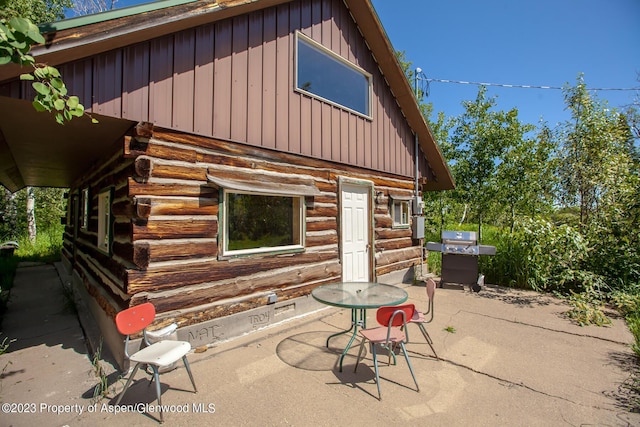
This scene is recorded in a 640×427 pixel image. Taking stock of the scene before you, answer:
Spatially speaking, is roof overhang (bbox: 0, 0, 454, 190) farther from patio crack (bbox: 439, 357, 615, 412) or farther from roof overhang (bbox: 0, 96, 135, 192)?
patio crack (bbox: 439, 357, 615, 412)

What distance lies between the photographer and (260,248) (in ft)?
16.6

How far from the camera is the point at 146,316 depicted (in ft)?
10.4

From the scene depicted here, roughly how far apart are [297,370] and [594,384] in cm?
337

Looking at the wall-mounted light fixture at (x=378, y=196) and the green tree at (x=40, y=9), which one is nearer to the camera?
the wall-mounted light fixture at (x=378, y=196)

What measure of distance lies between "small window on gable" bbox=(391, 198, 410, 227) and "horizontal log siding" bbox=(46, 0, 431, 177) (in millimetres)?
1475

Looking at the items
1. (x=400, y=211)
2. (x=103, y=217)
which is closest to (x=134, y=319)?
(x=103, y=217)

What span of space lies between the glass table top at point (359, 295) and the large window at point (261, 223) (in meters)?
1.46

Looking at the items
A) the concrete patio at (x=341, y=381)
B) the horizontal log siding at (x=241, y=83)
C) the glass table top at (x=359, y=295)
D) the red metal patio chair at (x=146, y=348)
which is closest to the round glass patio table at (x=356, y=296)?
the glass table top at (x=359, y=295)

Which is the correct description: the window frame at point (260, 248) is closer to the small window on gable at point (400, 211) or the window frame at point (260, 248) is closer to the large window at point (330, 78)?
the large window at point (330, 78)

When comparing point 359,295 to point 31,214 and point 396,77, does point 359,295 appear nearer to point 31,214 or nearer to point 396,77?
point 396,77

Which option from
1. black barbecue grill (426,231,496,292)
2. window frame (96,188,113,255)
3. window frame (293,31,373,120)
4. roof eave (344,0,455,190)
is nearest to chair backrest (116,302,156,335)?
window frame (96,188,113,255)

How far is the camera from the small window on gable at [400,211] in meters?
8.19

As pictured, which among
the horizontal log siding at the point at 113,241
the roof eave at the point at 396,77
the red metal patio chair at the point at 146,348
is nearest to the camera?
the red metal patio chair at the point at 146,348

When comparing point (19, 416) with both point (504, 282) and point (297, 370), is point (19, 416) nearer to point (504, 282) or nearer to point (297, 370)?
point (297, 370)
